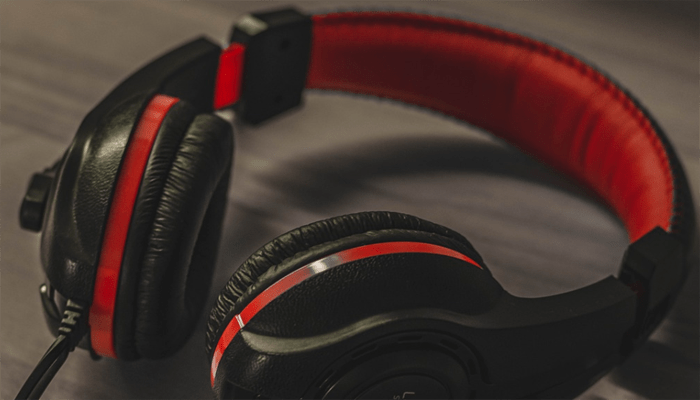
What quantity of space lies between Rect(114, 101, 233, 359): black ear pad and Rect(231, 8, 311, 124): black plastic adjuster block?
0.83 feet

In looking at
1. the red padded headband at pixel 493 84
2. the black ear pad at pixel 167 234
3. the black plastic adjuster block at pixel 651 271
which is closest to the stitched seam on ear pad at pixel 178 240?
the black ear pad at pixel 167 234

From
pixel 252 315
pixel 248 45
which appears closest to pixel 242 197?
pixel 248 45

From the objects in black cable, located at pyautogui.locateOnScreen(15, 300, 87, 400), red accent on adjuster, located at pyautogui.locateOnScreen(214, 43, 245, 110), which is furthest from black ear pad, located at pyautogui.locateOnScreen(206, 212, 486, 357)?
red accent on adjuster, located at pyautogui.locateOnScreen(214, 43, 245, 110)

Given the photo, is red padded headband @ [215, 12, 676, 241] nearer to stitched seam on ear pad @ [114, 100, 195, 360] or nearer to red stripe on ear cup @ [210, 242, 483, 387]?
stitched seam on ear pad @ [114, 100, 195, 360]

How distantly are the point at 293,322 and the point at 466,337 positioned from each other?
0.12 meters

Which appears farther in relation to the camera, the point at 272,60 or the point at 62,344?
the point at 272,60

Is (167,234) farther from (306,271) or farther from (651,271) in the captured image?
(651,271)

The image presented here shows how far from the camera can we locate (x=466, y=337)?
1.82 ft

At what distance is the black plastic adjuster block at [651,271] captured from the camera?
66cm

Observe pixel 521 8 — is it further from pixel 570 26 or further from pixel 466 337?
pixel 466 337

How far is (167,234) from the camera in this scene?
601mm

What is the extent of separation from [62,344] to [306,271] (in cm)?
21

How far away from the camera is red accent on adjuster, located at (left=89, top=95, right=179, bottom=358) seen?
0.59 m

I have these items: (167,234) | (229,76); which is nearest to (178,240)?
(167,234)
